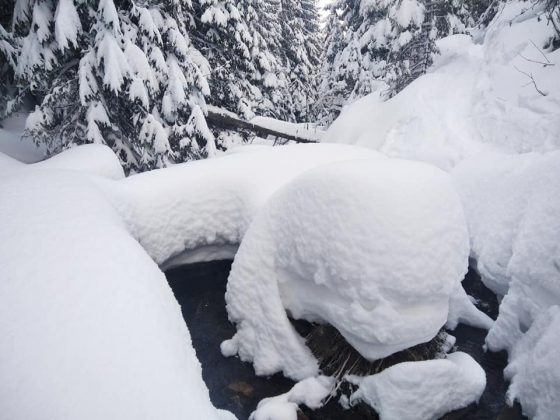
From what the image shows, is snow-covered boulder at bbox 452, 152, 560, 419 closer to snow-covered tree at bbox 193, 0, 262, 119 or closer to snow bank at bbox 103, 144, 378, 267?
snow bank at bbox 103, 144, 378, 267

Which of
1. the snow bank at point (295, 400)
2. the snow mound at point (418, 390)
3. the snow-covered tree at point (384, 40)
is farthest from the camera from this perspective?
the snow-covered tree at point (384, 40)

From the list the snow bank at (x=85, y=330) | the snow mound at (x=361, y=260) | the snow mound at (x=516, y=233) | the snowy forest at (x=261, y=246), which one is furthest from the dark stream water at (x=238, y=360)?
the snow bank at (x=85, y=330)

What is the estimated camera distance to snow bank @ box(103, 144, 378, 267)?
207 inches

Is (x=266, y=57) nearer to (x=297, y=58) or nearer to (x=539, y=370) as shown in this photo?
(x=297, y=58)

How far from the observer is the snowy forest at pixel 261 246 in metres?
2.09

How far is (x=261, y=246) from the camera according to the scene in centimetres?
486

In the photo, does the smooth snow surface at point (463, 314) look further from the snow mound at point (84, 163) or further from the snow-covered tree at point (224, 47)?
the snow-covered tree at point (224, 47)

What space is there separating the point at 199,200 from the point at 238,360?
2.68 meters

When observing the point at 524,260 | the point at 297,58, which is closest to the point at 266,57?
the point at 297,58

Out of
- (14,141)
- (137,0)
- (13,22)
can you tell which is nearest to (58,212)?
(13,22)

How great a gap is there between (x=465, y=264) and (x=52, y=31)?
789 cm

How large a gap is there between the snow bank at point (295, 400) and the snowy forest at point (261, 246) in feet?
0.09

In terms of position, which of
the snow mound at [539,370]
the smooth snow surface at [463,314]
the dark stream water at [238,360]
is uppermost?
the snow mound at [539,370]

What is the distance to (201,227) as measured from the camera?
→ 5938 mm
